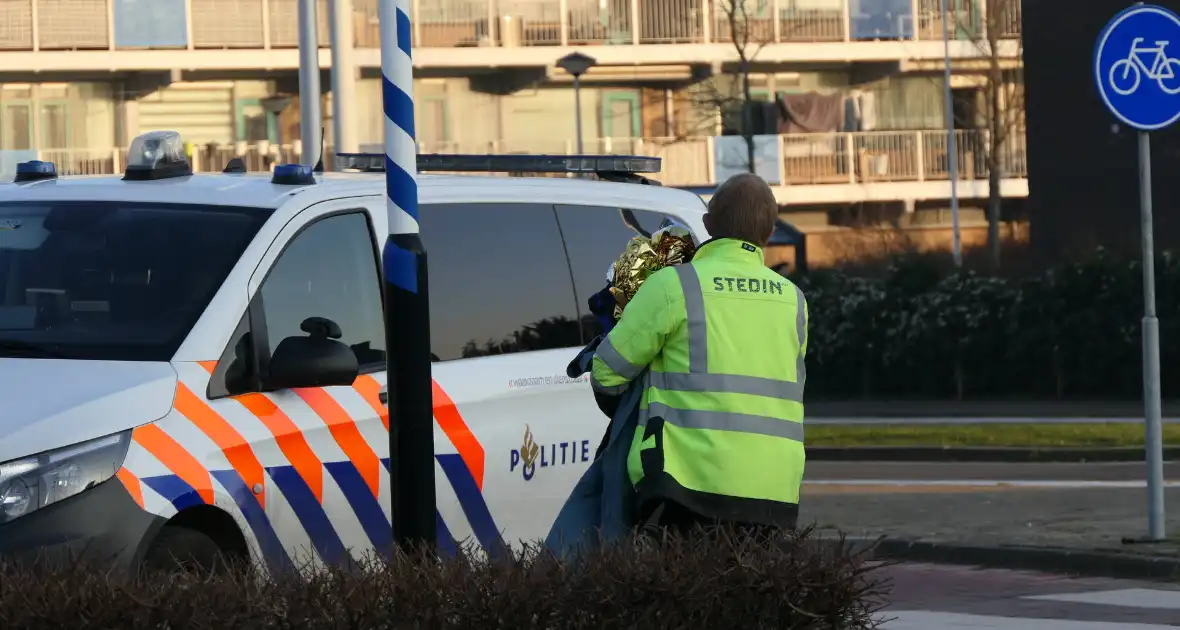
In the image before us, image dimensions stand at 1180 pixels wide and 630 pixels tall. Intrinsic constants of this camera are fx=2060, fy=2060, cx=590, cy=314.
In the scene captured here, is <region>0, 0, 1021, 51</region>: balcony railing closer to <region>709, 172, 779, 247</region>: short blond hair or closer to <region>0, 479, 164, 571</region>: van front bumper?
<region>0, 479, 164, 571</region>: van front bumper

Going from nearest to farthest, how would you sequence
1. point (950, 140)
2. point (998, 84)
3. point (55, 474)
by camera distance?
point (55, 474)
point (998, 84)
point (950, 140)

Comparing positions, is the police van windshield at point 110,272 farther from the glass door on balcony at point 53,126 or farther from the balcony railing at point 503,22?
the glass door on balcony at point 53,126

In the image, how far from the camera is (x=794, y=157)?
47.6m

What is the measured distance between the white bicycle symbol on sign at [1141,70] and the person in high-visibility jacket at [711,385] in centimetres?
626

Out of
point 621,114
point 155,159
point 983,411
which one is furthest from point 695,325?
point 621,114

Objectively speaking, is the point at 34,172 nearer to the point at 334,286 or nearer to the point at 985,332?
the point at 334,286

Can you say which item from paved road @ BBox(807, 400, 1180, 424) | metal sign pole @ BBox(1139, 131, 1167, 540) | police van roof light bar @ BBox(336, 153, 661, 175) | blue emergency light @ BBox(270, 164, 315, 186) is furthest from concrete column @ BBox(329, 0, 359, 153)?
blue emergency light @ BBox(270, 164, 315, 186)

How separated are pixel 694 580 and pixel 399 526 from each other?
59.1 inches

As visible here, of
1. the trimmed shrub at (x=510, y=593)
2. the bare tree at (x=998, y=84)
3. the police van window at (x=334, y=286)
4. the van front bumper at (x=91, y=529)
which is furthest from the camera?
the bare tree at (x=998, y=84)

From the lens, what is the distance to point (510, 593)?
4.95m

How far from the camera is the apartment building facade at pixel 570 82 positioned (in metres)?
42.9

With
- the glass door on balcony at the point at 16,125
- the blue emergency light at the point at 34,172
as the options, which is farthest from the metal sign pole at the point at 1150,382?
the glass door on balcony at the point at 16,125

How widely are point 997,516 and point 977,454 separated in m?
6.09

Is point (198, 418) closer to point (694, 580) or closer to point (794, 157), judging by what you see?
point (694, 580)
